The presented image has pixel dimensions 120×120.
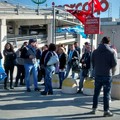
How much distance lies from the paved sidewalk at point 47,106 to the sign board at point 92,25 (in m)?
2.19

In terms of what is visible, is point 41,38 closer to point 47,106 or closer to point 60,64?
point 60,64

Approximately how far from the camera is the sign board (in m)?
11.1

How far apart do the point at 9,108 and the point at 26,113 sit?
0.73 m

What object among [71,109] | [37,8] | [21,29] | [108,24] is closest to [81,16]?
[71,109]

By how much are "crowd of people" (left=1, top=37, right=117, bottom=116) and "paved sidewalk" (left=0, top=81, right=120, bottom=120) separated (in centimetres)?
38


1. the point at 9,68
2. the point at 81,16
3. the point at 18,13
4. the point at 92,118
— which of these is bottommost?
the point at 92,118

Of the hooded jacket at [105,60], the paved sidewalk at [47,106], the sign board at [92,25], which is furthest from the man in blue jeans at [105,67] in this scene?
the sign board at [92,25]

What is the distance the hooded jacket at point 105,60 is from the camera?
8047 mm

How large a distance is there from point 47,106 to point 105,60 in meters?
2.23

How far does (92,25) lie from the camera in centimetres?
1119

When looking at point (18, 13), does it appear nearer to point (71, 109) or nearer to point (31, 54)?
point (31, 54)

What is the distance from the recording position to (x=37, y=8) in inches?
1494

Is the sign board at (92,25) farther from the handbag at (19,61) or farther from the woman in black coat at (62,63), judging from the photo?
the handbag at (19,61)

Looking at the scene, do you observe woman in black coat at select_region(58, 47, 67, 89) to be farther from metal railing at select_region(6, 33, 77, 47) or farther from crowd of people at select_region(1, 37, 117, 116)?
metal railing at select_region(6, 33, 77, 47)
